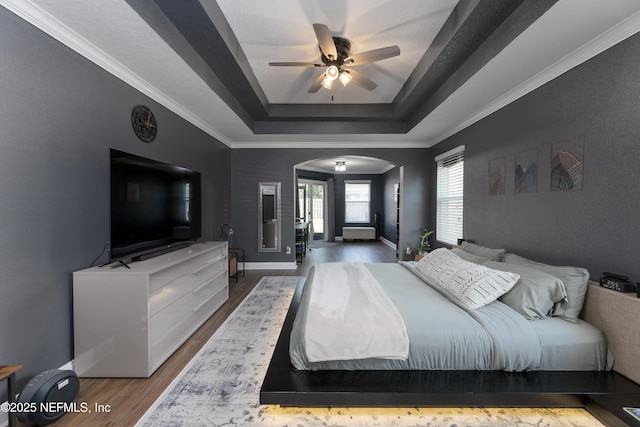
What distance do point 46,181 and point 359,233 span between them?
8693 mm

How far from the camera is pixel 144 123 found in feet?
9.15

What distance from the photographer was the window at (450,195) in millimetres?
4168

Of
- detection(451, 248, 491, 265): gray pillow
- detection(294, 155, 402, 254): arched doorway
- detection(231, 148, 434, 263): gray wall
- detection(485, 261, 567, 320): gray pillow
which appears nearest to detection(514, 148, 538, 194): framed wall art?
detection(451, 248, 491, 265): gray pillow

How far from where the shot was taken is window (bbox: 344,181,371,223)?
10.2m

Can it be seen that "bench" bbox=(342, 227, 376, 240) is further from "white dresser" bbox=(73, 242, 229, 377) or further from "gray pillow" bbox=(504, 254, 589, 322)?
"white dresser" bbox=(73, 242, 229, 377)

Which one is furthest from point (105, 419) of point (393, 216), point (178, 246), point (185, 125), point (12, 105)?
point (393, 216)

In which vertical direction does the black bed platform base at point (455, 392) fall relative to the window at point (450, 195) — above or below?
below

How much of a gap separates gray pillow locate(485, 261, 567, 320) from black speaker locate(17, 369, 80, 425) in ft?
9.95

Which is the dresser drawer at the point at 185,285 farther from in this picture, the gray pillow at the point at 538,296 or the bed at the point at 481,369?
the gray pillow at the point at 538,296

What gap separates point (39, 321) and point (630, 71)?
4264 millimetres

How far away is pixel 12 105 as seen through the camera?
1645 millimetres

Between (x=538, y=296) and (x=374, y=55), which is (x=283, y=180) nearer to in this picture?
(x=374, y=55)

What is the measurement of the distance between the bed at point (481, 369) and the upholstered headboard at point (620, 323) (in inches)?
2.0

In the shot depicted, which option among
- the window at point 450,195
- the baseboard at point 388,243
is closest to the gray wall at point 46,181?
the window at point 450,195
